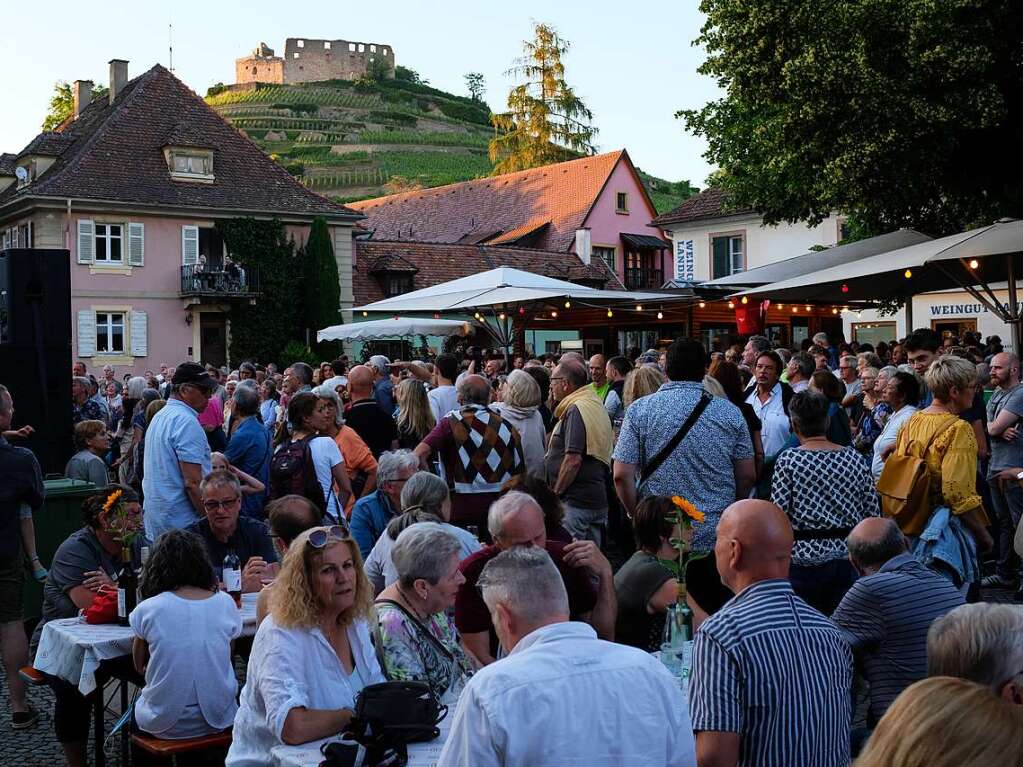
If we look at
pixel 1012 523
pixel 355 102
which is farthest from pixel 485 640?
pixel 355 102

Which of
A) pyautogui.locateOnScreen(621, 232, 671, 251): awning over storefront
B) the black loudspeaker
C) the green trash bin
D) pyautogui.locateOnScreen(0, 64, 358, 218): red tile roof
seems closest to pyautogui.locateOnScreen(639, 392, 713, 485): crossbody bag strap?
the green trash bin

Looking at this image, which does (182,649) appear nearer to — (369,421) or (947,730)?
(947,730)

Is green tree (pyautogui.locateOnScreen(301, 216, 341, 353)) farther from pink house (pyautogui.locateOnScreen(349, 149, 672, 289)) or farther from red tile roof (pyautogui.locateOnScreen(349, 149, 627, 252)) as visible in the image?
red tile roof (pyautogui.locateOnScreen(349, 149, 627, 252))

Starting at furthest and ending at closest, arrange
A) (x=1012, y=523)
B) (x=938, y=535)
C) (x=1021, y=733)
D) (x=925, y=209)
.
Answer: (x=925, y=209)
(x=1012, y=523)
(x=938, y=535)
(x=1021, y=733)

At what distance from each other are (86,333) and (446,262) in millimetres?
13962

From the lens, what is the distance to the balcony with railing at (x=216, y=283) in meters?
33.6

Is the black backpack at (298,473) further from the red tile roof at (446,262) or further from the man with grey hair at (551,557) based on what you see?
the red tile roof at (446,262)

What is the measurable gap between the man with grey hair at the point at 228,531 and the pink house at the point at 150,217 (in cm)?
2790

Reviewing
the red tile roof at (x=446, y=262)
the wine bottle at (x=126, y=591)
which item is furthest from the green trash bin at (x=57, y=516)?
the red tile roof at (x=446, y=262)

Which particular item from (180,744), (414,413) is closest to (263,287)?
(414,413)

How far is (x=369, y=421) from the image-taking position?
884cm

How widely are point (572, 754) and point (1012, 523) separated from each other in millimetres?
7259

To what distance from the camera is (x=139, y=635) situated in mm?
4723

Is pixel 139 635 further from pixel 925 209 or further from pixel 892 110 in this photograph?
pixel 925 209
